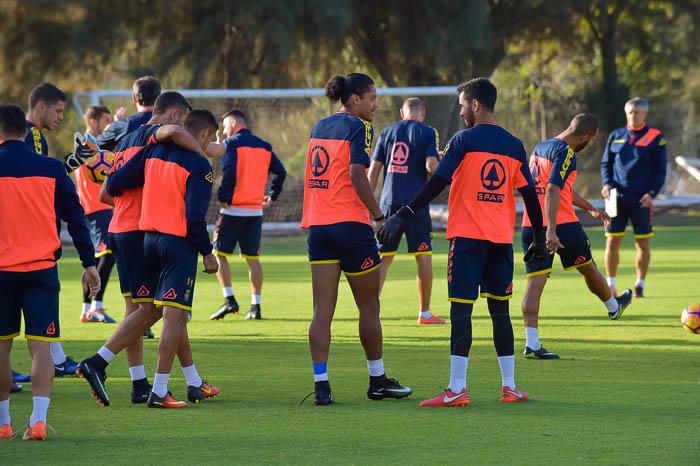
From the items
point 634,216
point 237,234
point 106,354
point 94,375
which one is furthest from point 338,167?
point 634,216

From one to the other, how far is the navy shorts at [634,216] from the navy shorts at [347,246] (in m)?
7.08

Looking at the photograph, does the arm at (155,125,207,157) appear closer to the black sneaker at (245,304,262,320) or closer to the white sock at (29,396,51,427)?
the white sock at (29,396,51,427)

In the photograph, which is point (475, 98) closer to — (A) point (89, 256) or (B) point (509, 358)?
(B) point (509, 358)

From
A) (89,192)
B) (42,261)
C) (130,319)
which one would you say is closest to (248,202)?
(89,192)

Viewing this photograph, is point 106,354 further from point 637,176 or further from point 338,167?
point 637,176

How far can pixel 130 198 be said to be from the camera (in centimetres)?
831

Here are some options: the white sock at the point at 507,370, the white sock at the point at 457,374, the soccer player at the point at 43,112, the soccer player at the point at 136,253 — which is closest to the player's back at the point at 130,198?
the soccer player at the point at 136,253

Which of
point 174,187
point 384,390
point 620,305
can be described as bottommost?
point 384,390

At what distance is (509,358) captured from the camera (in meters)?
8.09

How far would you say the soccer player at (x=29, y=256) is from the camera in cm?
698

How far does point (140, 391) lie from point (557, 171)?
3.87 m

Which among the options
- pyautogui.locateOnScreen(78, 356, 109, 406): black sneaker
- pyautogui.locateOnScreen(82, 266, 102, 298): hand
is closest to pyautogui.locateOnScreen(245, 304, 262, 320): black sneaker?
pyautogui.locateOnScreen(78, 356, 109, 406): black sneaker

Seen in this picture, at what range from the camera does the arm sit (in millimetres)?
7781

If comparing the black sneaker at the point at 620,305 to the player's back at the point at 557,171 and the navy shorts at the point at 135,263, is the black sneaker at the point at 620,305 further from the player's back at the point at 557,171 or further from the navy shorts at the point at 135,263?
the navy shorts at the point at 135,263
